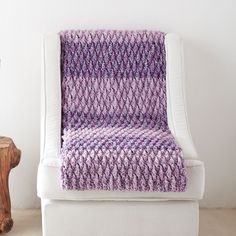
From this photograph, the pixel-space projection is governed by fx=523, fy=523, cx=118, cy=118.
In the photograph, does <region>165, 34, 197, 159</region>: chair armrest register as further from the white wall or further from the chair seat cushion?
the chair seat cushion

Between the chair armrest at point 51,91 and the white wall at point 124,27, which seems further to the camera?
the white wall at point 124,27

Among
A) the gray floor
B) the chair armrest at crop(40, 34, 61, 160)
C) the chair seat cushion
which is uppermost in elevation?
the chair armrest at crop(40, 34, 61, 160)

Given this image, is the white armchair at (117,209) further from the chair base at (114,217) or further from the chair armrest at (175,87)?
the chair armrest at (175,87)

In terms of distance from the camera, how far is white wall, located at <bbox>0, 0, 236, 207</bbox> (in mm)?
2672

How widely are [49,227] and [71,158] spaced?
1.02 ft

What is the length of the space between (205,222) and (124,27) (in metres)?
1.08

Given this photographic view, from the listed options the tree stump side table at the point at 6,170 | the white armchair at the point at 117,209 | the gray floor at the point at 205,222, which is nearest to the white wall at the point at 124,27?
the gray floor at the point at 205,222

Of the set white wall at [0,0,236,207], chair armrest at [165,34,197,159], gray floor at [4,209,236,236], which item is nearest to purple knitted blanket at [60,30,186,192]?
chair armrest at [165,34,197,159]

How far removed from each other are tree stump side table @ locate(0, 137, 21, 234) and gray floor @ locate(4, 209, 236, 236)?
0.06 meters

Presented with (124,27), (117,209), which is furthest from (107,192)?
(124,27)

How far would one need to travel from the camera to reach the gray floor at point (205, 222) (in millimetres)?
2506

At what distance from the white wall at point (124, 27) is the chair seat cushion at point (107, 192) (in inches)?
26.6

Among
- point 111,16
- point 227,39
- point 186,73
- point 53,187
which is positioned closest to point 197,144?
point 186,73

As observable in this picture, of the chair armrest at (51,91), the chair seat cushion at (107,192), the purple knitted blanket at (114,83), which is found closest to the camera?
the chair seat cushion at (107,192)
